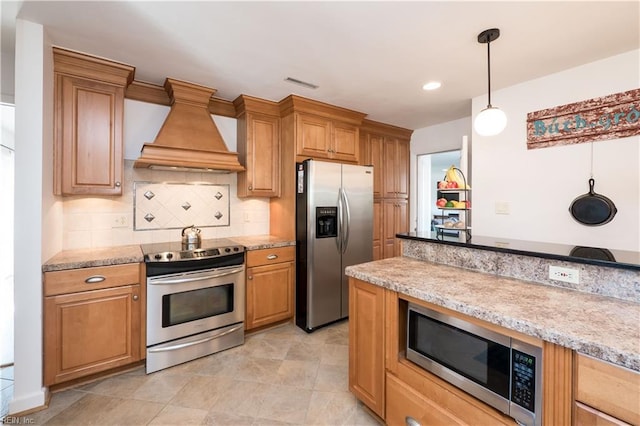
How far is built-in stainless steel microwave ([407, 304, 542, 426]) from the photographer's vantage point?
1.06 meters

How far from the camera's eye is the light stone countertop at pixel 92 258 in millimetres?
1928

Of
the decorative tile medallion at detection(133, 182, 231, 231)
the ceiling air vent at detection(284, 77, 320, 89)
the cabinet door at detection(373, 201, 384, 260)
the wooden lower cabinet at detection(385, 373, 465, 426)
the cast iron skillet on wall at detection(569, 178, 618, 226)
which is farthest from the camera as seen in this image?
the cabinet door at detection(373, 201, 384, 260)

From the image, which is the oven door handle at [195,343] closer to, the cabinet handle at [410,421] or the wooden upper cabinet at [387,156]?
the cabinet handle at [410,421]

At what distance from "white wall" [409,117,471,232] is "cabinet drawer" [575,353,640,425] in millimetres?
3368

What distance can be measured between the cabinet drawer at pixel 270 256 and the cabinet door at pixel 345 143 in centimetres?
122

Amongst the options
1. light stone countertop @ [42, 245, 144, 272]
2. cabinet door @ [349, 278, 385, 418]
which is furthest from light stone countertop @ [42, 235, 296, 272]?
cabinet door @ [349, 278, 385, 418]

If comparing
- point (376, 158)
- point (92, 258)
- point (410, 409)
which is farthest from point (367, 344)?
point (376, 158)

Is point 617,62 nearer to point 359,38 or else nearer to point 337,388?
point 359,38

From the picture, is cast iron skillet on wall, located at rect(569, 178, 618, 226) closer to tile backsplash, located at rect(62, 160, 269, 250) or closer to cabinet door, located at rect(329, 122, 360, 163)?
cabinet door, located at rect(329, 122, 360, 163)

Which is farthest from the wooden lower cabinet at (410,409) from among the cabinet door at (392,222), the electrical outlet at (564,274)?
the cabinet door at (392,222)

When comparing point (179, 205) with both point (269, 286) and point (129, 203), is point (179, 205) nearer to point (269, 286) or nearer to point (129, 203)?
point (129, 203)

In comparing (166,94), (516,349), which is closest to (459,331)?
(516,349)

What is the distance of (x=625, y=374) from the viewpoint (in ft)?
2.82

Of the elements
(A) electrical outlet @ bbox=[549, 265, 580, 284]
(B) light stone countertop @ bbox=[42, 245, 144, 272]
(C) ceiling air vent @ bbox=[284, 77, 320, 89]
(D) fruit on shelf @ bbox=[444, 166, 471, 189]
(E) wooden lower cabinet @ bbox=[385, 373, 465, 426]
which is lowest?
(E) wooden lower cabinet @ bbox=[385, 373, 465, 426]
